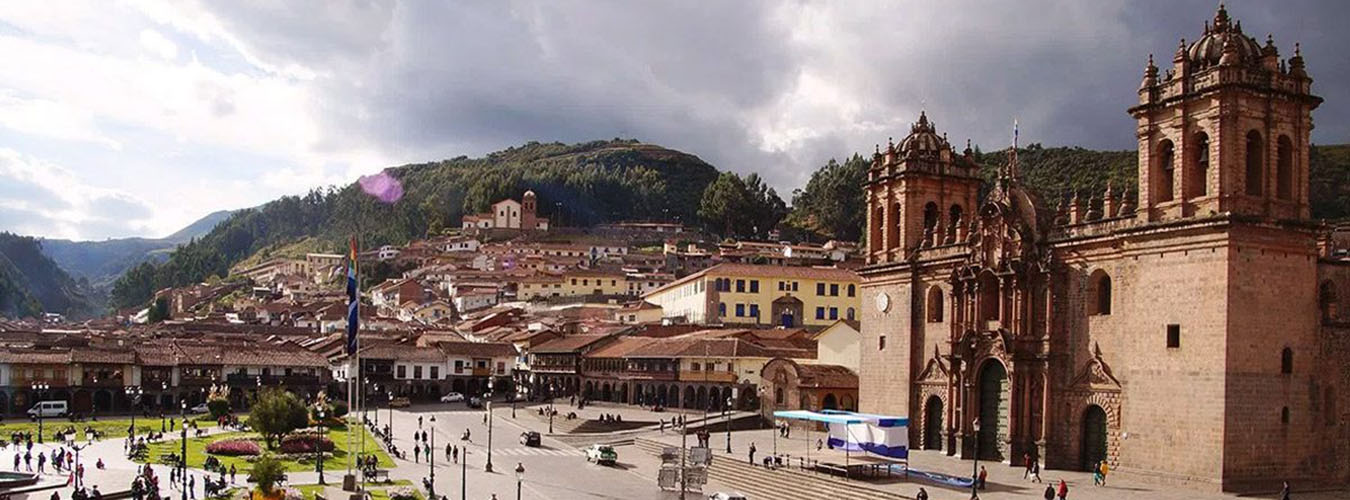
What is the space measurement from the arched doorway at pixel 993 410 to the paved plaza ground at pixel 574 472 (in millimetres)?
1041

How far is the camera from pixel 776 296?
87.8 meters

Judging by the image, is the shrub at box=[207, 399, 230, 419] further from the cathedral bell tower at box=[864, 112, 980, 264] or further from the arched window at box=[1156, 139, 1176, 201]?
the arched window at box=[1156, 139, 1176, 201]

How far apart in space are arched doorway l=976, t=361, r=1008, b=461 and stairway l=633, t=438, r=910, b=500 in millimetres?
7589

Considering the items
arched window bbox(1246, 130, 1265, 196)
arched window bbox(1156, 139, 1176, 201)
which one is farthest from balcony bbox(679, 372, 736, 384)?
arched window bbox(1246, 130, 1265, 196)

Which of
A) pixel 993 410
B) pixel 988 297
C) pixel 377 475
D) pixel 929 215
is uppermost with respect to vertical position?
pixel 929 215

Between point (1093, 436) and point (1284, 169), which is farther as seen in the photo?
point (1093, 436)

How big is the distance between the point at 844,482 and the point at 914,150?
16885mm

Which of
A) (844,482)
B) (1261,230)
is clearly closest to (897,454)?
(844,482)

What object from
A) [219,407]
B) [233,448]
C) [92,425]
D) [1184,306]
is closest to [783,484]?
[1184,306]

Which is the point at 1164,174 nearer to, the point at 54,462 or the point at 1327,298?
the point at 1327,298

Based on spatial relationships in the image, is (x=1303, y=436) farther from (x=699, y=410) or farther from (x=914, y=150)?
(x=699, y=410)

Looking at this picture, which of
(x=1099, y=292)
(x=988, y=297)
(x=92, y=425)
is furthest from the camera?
(x=92, y=425)

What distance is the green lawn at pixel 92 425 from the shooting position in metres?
56.6

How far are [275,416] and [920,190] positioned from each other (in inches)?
1078
